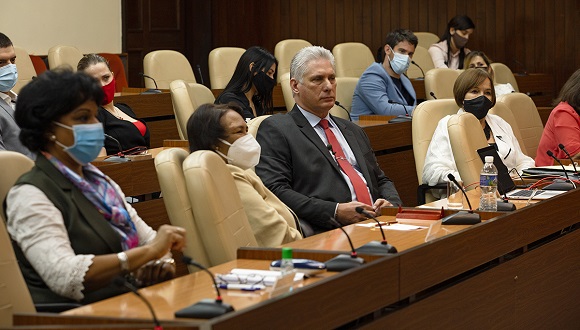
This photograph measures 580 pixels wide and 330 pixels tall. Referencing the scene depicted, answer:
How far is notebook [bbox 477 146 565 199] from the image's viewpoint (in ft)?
12.6

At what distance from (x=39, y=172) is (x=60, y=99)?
195 millimetres

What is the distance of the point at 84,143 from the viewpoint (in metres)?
2.49

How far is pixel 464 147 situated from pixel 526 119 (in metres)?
1.53

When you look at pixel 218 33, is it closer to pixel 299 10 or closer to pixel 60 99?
pixel 299 10

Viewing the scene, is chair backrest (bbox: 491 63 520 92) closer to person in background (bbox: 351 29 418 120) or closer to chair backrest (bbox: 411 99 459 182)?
person in background (bbox: 351 29 418 120)

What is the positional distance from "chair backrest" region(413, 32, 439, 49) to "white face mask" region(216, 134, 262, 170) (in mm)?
6038

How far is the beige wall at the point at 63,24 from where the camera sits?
791 centimetres

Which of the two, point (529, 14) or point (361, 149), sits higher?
point (529, 14)

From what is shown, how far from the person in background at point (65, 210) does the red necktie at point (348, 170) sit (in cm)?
156

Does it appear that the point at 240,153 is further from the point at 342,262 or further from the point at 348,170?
the point at 342,262

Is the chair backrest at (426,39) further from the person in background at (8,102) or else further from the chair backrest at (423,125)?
the person in background at (8,102)

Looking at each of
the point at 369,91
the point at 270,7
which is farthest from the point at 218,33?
the point at 369,91

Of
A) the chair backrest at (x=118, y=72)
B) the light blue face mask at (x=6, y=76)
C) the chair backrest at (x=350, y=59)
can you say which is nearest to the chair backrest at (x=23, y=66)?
the chair backrest at (x=118, y=72)

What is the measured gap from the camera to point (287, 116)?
13.4 feet
